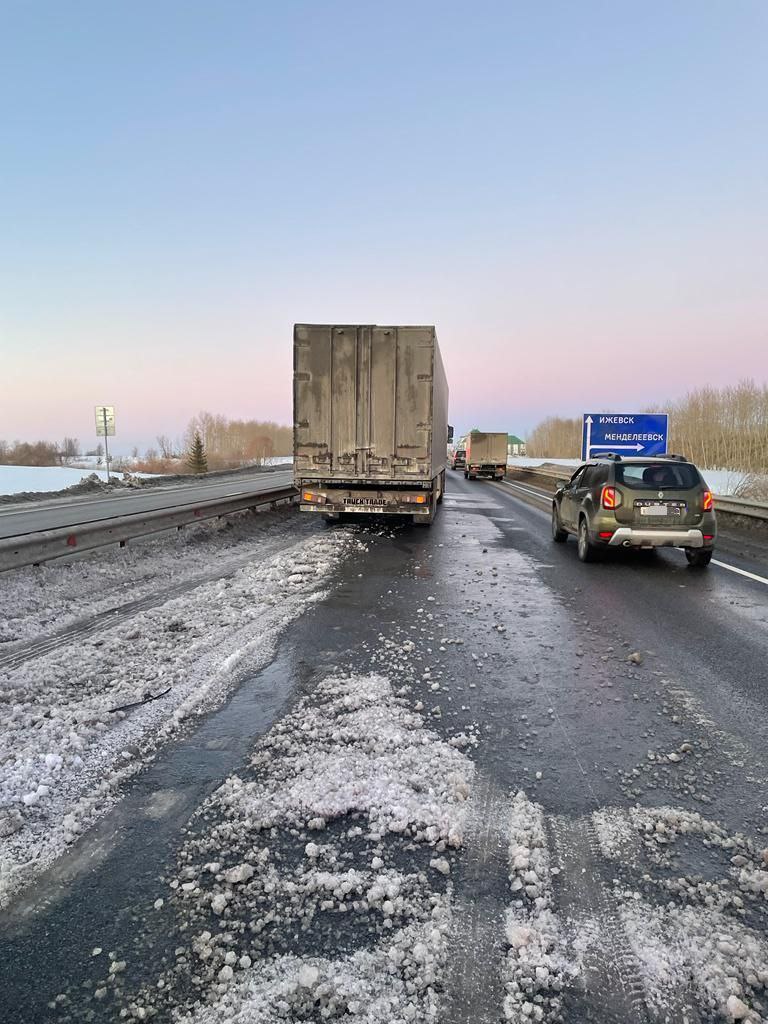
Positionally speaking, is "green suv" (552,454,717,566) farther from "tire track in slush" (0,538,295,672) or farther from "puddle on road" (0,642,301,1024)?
"puddle on road" (0,642,301,1024)

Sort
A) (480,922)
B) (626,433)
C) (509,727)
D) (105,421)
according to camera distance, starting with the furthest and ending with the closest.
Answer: (105,421) < (626,433) < (509,727) < (480,922)

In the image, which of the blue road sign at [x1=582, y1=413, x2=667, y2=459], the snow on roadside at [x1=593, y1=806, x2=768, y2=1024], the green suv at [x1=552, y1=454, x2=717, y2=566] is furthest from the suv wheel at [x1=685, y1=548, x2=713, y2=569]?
the blue road sign at [x1=582, y1=413, x2=667, y2=459]

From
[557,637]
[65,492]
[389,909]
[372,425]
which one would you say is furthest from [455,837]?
[65,492]

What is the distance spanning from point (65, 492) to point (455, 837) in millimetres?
27321

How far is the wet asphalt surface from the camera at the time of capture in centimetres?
206

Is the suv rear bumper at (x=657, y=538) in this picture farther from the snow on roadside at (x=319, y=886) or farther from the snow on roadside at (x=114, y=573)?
the snow on roadside at (x=319, y=886)

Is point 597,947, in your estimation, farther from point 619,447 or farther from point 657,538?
point 619,447

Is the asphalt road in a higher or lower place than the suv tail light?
lower

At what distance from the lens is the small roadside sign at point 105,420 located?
34.4m

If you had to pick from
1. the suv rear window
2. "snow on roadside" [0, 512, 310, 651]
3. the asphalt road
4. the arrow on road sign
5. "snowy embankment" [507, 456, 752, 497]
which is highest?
the arrow on road sign

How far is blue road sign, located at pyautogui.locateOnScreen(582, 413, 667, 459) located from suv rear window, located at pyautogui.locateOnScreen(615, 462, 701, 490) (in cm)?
1851

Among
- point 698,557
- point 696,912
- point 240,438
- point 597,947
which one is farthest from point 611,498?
point 240,438

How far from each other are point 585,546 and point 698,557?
5.79ft

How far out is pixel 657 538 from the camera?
9.18 m
